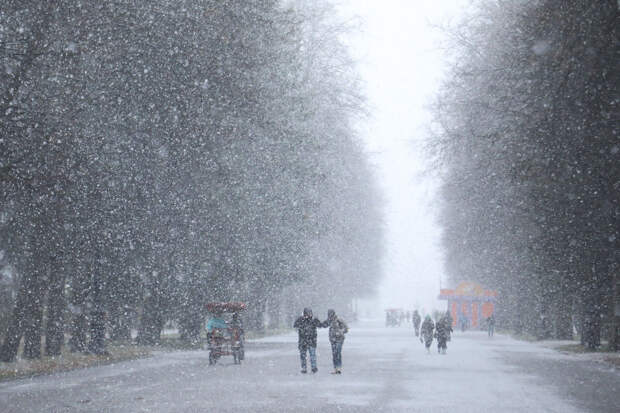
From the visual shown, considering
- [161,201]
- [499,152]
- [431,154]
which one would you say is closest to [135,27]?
[161,201]

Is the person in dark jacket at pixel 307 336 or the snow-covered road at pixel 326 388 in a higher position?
the person in dark jacket at pixel 307 336

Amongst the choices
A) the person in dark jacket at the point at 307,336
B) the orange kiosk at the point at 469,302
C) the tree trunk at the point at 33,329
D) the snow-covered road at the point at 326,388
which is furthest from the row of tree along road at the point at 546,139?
the orange kiosk at the point at 469,302

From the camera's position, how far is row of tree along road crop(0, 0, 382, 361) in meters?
20.0

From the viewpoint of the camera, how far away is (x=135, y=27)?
21906 millimetres

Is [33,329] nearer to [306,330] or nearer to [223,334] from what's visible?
[223,334]

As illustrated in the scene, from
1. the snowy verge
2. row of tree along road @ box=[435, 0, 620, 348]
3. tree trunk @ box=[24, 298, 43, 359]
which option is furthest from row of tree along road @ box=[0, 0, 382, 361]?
row of tree along road @ box=[435, 0, 620, 348]

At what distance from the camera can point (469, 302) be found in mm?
69688

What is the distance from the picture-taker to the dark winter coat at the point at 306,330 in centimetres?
2184

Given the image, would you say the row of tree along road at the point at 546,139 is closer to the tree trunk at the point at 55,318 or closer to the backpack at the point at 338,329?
the backpack at the point at 338,329

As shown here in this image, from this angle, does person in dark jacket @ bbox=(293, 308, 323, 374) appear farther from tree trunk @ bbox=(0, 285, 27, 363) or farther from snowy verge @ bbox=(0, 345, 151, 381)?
tree trunk @ bbox=(0, 285, 27, 363)

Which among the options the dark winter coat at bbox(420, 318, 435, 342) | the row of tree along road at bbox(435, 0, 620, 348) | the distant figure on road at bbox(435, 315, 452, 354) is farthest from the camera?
the dark winter coat at bbox(420, 318, 435, 342)

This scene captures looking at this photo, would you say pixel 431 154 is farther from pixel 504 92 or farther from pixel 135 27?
pixel 135 27

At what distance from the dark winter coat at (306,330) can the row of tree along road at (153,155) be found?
20.1ft

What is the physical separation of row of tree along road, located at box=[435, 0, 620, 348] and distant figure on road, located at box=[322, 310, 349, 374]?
591 centimetres
